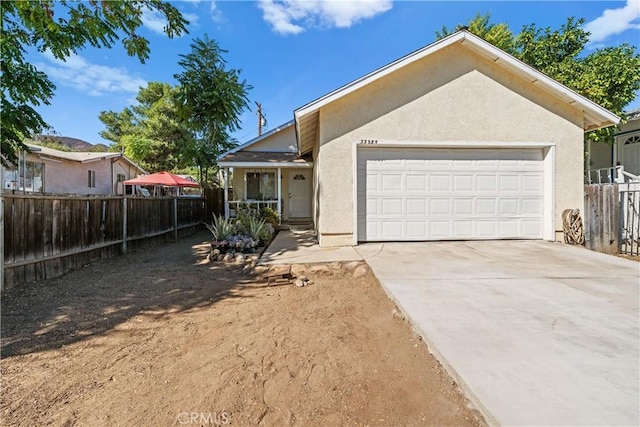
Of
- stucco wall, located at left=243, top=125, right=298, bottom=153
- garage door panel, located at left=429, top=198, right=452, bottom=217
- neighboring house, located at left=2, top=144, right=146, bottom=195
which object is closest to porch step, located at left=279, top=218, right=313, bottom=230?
stucco wall, located at left=243, top=125, right=298, bottom=153

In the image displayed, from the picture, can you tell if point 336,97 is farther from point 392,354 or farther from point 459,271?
point 392,354

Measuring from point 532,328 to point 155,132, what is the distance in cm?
2967

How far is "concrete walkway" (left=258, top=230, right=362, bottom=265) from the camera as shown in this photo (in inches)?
254

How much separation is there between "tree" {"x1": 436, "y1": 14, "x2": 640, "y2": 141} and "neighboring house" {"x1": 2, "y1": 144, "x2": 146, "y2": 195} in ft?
70.5

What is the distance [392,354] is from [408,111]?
6.42 meters

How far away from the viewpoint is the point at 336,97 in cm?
748

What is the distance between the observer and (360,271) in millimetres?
5973

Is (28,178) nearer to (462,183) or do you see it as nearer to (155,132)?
(155,132)

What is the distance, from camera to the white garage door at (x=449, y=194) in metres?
8.03

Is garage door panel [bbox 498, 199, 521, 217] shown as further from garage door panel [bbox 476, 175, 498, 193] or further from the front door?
the front door

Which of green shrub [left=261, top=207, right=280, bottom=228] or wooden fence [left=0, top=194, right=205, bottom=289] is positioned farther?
green shrub [left=261, top=207, right=280, bottom=228]

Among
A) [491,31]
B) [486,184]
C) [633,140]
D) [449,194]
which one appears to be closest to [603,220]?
[486,184]

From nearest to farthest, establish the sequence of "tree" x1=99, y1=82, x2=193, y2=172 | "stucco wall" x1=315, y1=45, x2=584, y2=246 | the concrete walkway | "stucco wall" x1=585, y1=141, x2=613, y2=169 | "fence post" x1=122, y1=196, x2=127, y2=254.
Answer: the concrete walkway < "stucco wall" x1=315, y1=45, x2=584, y2=246 < "fence post" x1=122, y1=196, x2=127, y2=254 < "stucco wall" x1=585, y1=141, x2=613, y2=169 < "tree" x1=99, y1=82, x2=193, y2=172

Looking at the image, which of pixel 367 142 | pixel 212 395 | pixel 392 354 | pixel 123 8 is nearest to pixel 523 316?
pixel 392 354
